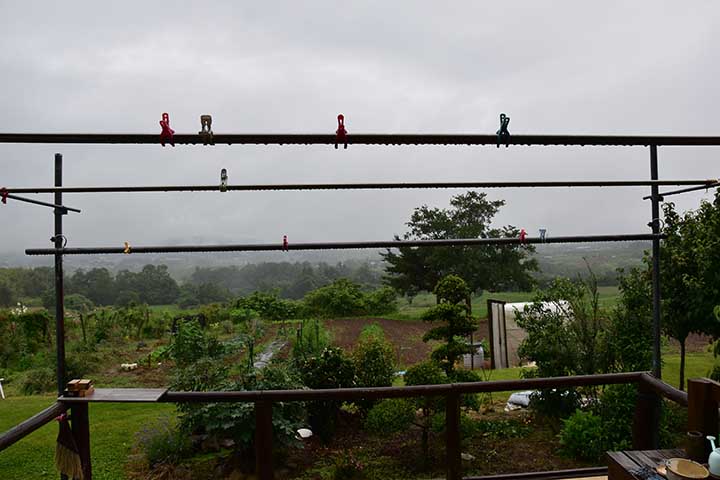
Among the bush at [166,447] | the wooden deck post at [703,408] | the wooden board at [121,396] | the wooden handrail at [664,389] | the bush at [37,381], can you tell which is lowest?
the bush at [37,381]

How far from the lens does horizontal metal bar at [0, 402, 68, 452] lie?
4.13 ft

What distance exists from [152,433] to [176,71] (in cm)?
301

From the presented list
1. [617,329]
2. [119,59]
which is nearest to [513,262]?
[617,329]

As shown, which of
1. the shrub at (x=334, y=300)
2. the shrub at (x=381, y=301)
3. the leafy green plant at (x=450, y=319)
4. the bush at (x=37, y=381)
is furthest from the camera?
the shrub at (x=381, y=301)

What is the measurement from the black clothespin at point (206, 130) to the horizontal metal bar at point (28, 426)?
1.09m

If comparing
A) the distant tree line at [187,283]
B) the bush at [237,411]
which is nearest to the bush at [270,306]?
the distant tree line at [187,283]

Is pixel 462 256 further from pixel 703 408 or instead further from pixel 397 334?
pixel 703 408

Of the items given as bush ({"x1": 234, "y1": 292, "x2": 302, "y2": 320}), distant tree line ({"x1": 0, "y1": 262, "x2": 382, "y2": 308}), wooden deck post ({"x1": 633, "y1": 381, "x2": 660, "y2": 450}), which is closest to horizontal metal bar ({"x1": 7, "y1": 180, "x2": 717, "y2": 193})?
wooden deck post ({"x1": 633, "y1": 381, "x2": 660, "y2": 450})

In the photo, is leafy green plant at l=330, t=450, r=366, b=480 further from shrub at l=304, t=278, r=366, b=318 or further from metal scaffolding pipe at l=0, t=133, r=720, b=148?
metal scaffolding pipe at l=0, t=133, r=720, b=148

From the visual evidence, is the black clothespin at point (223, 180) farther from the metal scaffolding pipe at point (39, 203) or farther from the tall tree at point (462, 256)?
the tall tree at point (462, 256)

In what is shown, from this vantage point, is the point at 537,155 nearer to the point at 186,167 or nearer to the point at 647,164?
the point at 647,164

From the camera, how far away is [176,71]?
344 cm

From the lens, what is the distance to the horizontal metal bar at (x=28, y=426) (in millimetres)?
1258

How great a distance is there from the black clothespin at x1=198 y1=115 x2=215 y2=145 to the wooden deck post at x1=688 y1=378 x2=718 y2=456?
1671 mm
